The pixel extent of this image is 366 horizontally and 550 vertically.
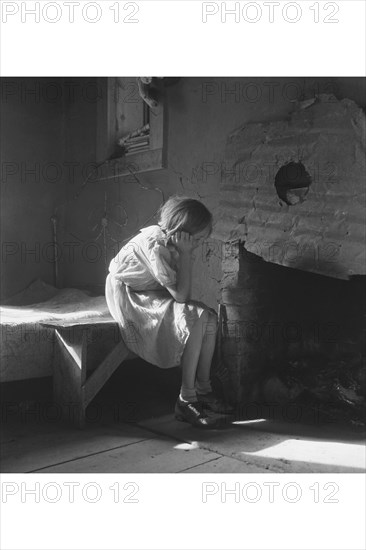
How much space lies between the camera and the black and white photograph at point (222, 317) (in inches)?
98.3

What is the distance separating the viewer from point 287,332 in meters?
3.33

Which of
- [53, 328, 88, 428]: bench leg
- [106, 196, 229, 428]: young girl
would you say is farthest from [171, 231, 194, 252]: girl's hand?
[53, 328, 88, 428]: bench leg

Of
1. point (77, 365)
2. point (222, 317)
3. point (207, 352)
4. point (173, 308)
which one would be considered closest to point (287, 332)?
point (222, 317)

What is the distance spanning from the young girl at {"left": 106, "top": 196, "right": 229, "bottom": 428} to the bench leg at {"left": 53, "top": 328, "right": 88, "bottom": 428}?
0.30 meters

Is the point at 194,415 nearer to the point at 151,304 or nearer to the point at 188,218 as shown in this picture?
the point at 151,304

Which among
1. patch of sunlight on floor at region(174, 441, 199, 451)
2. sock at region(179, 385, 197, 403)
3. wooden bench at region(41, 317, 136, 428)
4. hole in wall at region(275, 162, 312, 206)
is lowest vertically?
patch of sunlight on floor at region(174, 441, 199, 451)

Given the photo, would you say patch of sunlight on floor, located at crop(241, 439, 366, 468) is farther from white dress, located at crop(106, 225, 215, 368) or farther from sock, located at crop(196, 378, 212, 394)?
white dress, located at crop(106, 225, 215, 368)

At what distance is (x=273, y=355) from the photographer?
330 centimetres

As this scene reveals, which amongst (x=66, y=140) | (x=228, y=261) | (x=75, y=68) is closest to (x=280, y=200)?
(x=228, y=261)

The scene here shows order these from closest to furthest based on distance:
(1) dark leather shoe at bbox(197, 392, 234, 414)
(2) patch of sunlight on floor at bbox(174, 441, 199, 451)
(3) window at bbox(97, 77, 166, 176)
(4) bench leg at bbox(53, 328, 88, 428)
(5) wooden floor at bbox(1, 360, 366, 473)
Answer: (5) wooden floor at bbox(1, 360, 366, 473) < (2) patch of sunlight on floor at bbox(174, 441, 199, 451) < (4) bench leg at bbox(53, 328, 88, 428) < (1) dark leather shoe at bbox(197, 392, 234, 414) < (3) window at bbox(97, 77, 166, 176)

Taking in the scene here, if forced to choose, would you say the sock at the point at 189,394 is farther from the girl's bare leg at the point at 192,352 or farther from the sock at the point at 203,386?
the sock at the point at 203,386

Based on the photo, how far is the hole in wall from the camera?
2.78 m

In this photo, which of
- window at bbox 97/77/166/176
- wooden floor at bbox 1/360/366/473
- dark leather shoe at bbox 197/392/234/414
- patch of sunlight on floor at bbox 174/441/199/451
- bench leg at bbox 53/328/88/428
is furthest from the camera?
window at bbox 97/77/166/176

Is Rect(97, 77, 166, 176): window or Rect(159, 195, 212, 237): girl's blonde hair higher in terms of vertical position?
Rect(97, 77, 166, 176): window
